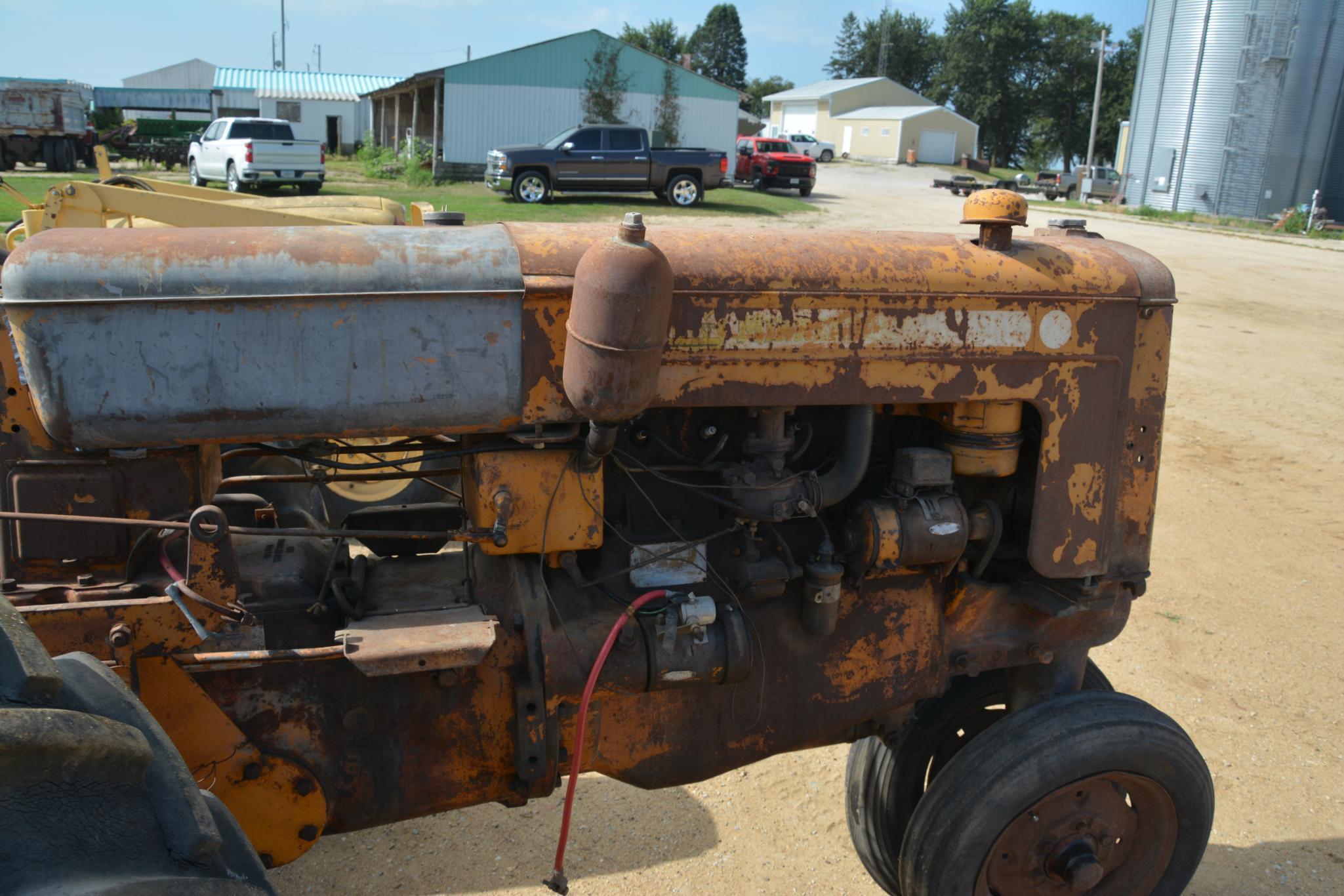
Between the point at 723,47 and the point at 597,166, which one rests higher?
the point at 723,47

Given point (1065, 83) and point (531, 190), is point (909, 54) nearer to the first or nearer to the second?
point (1065, 83)

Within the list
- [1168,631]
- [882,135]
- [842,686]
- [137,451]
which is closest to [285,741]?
[137,451]

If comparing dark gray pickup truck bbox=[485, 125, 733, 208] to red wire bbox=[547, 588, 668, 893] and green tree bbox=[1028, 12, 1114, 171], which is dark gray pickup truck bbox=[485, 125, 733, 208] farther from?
green tree bbox=[1028, 12, 1114, 171]

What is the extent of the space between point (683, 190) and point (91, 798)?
22.5 meters

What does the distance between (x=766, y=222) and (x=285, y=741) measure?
1919 cm

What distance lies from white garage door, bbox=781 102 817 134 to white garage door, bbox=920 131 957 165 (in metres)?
8.15

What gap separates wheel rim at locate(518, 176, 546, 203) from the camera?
861 inches

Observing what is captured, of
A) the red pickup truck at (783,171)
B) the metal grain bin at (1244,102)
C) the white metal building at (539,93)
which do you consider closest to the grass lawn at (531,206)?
the red pickup truck at (783,171)

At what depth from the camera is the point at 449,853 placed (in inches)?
132

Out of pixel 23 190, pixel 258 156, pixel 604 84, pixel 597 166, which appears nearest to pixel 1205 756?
pixel 597 166

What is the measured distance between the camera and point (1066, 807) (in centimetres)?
276

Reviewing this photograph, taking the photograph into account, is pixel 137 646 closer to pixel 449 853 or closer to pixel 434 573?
pixel 434 573

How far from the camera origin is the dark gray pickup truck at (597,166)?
2181cm

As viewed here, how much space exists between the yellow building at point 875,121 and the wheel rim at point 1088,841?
5047 cm
